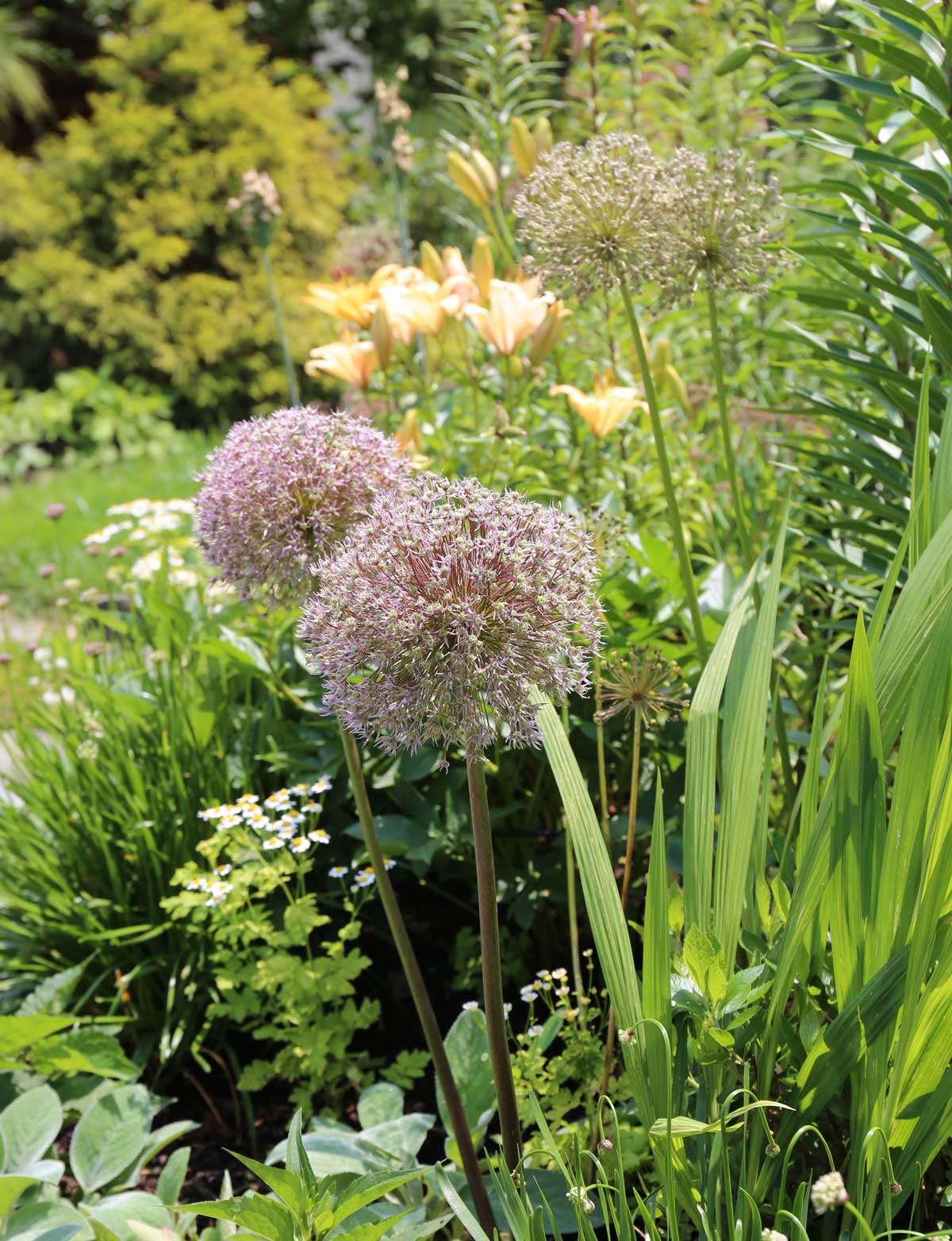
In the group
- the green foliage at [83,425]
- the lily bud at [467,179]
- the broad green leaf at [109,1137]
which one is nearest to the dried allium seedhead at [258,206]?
the lily bud at [467,179]

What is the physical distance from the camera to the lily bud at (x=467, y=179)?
8.11 feet

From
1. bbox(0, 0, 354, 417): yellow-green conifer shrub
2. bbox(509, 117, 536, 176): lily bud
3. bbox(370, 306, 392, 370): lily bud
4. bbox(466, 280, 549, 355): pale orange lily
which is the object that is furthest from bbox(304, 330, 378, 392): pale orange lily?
bbox(0, 0, 354, 417): yellow-green conifer shrub

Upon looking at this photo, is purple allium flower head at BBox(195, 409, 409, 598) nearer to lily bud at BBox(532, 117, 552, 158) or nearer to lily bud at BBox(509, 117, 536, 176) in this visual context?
lily bud at BBox(509, 117, 536, 176)

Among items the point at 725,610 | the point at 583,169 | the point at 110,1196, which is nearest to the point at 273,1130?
the point at 110,1196

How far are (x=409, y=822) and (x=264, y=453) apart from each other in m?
0.82

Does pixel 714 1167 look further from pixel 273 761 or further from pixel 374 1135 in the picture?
pixel 273 761

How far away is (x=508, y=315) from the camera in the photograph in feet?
7.11

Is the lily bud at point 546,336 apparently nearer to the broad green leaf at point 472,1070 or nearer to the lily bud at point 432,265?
the lily bud at point 432,265

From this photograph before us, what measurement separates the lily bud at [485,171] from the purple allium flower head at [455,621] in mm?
1636

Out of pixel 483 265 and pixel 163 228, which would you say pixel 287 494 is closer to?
pixel 483 265

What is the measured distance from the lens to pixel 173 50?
27.7 feet

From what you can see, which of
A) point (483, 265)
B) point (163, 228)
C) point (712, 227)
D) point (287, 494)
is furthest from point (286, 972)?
point (163, 228)

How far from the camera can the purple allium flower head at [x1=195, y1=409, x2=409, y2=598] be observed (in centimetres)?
138

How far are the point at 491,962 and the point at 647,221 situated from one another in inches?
39.5
